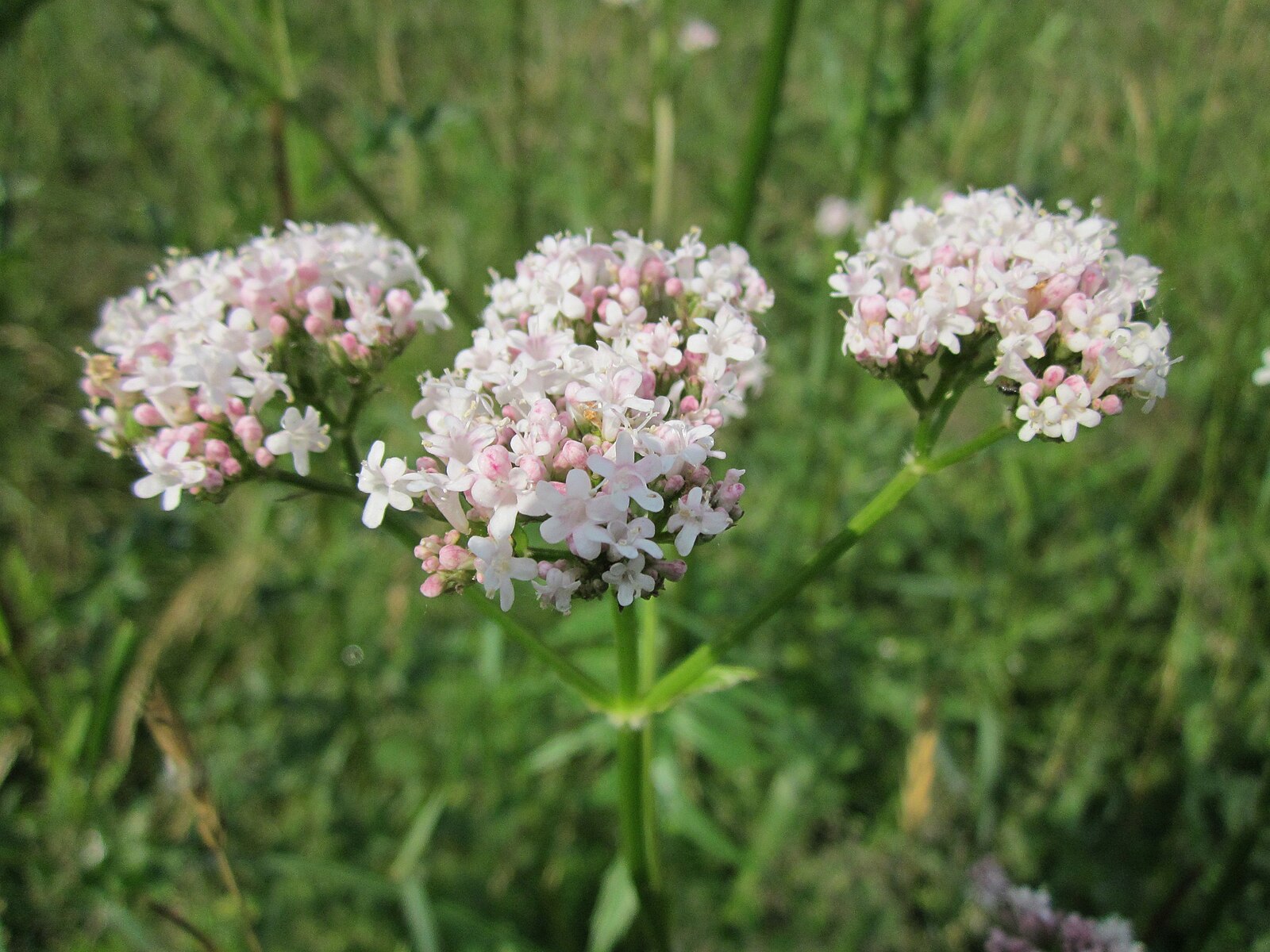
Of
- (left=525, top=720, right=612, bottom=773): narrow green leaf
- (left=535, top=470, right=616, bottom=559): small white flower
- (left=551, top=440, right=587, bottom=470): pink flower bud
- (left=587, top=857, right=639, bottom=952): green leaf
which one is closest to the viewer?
(left=535, top=470, right=616, bottom=559): small white flower

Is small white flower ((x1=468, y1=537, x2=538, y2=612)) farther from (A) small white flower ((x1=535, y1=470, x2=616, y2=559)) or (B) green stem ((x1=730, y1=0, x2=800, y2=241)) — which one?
(B) green stem ((x1=730, y1=0, x2=800, y2=241))

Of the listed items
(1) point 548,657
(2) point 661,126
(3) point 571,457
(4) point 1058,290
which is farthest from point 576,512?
(2) point 661,126

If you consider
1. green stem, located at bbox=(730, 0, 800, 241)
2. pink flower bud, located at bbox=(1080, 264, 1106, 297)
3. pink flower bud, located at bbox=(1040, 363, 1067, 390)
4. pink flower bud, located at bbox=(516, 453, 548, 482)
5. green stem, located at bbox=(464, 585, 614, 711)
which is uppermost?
green stem, located at bbox=(730, 0, 800, 241)

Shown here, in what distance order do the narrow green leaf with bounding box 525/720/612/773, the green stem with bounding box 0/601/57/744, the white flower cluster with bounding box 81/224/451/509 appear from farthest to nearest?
the narrow green leaf with bounding box 525/720/612/773 < the green stem with bounding box 0/601/57/744 < the white flower cluster with bounding box 81/224/451/509

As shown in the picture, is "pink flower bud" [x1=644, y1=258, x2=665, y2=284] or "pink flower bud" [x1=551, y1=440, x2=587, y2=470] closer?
"pink flower bud" [x1=551, y1=440, x2=587, y2=470]

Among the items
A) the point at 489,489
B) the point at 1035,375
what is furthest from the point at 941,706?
the point at 489,489

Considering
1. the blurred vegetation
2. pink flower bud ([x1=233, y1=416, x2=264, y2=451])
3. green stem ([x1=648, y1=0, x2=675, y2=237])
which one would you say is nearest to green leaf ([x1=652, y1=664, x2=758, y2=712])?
the blurred vegetation
